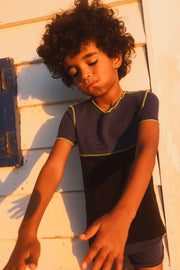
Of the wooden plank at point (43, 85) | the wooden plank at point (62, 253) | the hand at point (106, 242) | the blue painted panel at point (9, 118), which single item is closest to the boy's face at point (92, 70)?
the wooden plank at point (43, 85)

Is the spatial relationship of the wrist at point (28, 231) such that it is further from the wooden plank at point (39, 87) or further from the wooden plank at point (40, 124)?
the wooden plank at point (39, 87)

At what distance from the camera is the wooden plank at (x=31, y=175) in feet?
4.76

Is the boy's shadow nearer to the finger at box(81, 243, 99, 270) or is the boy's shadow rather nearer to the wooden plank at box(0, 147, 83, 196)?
the wooden plank at box(0, 147, 83, 196)

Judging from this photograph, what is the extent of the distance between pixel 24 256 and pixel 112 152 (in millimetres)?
635

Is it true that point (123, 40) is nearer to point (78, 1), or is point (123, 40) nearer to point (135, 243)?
point (78, 1)

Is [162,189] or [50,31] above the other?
[50,31]

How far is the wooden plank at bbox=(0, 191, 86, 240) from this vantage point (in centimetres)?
143

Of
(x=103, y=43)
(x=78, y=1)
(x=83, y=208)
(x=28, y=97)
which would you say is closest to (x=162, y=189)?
(x=83, y=208)

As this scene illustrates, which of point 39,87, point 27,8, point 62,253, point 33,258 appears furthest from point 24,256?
point 27,8

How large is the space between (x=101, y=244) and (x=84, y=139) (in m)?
0.66

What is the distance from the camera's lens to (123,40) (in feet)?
4.40

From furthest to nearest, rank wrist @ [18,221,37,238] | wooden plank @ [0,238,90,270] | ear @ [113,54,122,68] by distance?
wooden plank @ [0,238,90,270] → ear @ [113,54,122,68] → wrist @ [18,221,37,238]

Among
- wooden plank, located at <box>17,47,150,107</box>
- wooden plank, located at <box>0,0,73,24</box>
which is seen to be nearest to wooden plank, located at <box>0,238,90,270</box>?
wooden plank, located at <box>17,47,150,107</box>

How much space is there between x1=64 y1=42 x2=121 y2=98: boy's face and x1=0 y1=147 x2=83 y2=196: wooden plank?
1.61 ft
